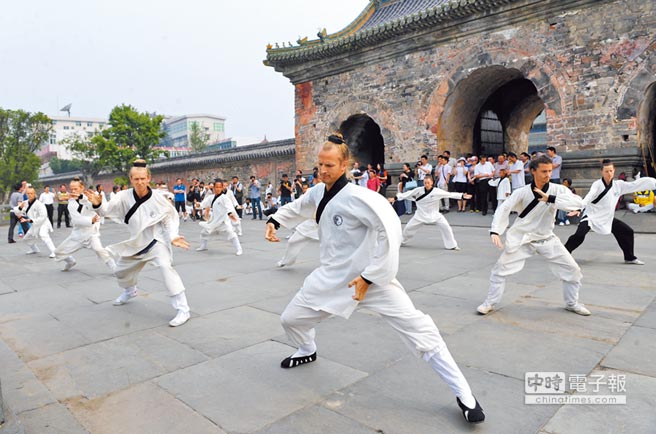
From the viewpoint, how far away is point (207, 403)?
260 centimetres

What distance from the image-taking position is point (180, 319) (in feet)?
13.5

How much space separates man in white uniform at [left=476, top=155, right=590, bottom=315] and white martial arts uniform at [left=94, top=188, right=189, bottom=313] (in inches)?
118

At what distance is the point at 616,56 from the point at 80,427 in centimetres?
1288

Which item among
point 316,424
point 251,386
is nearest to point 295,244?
point 251,386

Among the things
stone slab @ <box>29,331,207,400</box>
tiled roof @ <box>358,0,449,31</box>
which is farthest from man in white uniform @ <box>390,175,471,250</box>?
tiled roof @ <box>358,0,449,31</box>

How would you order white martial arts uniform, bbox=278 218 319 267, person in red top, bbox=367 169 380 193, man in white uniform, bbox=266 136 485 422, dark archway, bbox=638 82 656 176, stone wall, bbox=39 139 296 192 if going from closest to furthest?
man in white uniform, bbox=266 136 485 422 < white martial arts uniform, bbox=278 218 319 267 < dark archway, bbox=638 82 656 176 < person in red top, bbox=367 169 380 193 < stone wall, bbox=39 139 296 192

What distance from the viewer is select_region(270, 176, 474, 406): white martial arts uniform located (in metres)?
A: 2.47

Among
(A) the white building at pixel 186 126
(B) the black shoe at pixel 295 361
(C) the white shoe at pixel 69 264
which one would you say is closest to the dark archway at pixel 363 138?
(C) the white shoe at pixel 69 264

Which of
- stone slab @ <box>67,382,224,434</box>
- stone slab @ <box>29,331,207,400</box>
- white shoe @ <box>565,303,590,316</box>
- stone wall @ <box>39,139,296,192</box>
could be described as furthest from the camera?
stone wall @ <box>39,139,296,192</box>

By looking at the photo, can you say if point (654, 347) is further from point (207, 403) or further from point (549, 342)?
point (207, 403)

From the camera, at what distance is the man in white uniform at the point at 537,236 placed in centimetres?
413

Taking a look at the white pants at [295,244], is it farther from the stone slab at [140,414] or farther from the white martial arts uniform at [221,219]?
the stone slab at [140,414]

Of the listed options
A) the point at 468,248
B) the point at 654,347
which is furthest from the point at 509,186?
the point at 654,347

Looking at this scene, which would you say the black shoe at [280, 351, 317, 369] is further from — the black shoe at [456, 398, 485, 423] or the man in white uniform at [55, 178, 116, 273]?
the man in white uniform at [55, 178, 116, 273]
